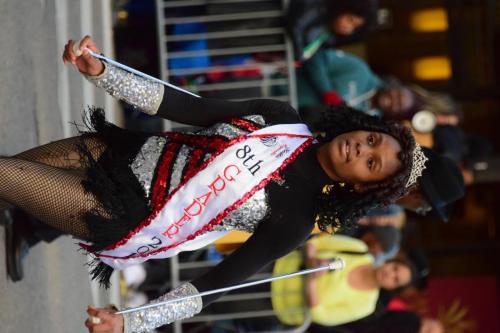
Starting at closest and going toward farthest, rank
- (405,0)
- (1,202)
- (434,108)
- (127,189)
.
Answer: (127,189) → (1,202) → (434,108) → (405,0)

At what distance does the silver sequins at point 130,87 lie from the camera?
321 cm

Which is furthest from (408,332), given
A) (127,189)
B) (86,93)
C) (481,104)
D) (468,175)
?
(481,104)

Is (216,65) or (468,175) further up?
(216,65)

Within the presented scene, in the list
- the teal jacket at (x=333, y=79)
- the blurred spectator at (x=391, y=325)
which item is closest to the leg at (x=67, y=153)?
the blurred spectator at (x=391, y=325)

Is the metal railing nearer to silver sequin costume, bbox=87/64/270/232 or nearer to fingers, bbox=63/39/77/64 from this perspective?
silver sequin costume, bbox=87/64/270/232

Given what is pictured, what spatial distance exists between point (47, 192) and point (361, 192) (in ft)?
4.31

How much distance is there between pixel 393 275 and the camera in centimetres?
559

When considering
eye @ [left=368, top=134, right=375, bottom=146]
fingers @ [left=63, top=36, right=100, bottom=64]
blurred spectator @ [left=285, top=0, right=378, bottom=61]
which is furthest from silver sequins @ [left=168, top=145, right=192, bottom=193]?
blurred spectator @ [left=285, top=0, right=378, bottom=61]

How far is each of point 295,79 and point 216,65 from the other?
0.65 metres

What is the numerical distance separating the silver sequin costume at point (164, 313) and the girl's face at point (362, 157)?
79 cm

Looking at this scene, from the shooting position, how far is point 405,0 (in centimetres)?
897

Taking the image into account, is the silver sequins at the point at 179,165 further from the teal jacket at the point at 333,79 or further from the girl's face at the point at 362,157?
the teal jacket at the point at 333,79

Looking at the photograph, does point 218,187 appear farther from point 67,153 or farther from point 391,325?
point 391,325

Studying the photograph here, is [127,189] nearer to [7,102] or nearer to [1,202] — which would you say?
[1,202]
